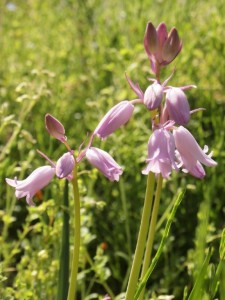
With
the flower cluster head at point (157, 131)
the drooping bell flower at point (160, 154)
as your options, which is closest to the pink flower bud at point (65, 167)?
the flower cluster head at point (157, 131)

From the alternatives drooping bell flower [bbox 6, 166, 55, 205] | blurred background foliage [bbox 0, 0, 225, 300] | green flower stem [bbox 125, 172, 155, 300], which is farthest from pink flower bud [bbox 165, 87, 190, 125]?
blurred background foliage [bbox 0, 0, 225, 300]

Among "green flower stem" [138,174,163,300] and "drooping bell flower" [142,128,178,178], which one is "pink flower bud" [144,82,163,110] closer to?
"drooping bell flower" [142,128,178,178]

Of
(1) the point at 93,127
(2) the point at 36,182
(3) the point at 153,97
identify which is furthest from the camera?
(1) the point at 93,127

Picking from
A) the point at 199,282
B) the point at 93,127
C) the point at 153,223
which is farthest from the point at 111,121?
the point at 93,127

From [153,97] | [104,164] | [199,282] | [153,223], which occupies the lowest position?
[199,282]

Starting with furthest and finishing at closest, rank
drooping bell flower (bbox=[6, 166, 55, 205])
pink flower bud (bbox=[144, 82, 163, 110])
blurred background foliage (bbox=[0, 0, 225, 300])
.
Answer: blurred background foliage (bbox=[0, 0, 225, 300]) → drooping bell flower (bbox=[6, 166, 55, 205]) → pink flower bud (bbox=[144, 82, 163, 110])

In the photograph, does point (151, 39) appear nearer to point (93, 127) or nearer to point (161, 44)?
point (161, 44)
